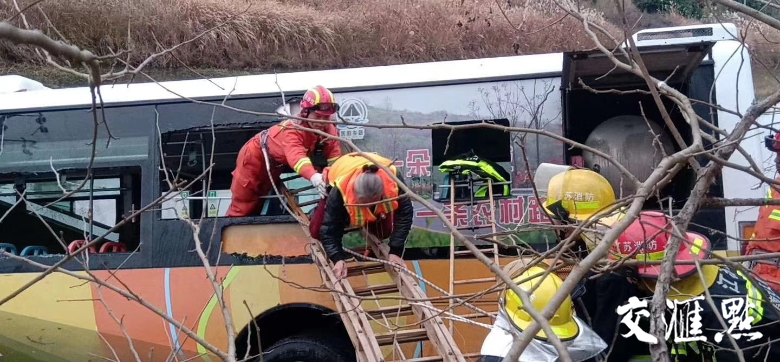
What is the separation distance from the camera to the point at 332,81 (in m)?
5.83

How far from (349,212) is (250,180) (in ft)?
3.14

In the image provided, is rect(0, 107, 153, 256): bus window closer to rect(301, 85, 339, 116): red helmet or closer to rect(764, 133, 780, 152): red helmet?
rect(301, 85, 339, 116): red helmet

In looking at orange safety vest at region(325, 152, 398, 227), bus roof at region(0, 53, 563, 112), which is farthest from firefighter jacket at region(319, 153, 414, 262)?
bus roof at region(0, 53, 563, 112)

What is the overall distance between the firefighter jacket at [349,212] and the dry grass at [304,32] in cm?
997

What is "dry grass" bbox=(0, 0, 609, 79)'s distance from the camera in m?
14.6

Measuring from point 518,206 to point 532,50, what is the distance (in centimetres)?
1041

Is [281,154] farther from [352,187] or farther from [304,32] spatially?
[304,32]

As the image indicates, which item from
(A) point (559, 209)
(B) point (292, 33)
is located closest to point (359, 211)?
(A) point (559, 209)

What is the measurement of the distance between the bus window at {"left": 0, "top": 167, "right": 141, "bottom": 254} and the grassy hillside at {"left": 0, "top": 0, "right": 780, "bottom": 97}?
844cm

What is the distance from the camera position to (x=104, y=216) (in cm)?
616

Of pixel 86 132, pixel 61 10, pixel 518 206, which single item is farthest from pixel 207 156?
pixel 61 10

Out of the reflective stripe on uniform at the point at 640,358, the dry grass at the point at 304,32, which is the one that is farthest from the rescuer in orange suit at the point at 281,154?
the dry grass at the point at 304,32

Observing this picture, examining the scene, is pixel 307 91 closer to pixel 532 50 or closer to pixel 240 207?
pixel 240 207

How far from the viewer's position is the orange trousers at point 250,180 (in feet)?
18.6
